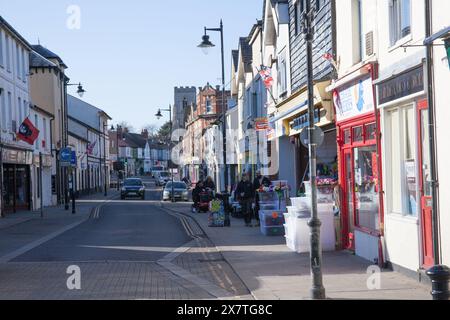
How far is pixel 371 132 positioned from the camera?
42.2 feet

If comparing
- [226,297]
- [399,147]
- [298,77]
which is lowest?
[226,297]

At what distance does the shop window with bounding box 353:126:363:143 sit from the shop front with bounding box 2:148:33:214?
22.0 meters

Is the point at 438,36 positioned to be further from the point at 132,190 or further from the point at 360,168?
the point at 132,190

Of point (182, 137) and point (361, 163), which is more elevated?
point (182, 137)

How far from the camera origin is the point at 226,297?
33.2 feet

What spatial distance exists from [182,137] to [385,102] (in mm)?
85607

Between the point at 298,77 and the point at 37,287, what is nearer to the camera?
the point at 37,287

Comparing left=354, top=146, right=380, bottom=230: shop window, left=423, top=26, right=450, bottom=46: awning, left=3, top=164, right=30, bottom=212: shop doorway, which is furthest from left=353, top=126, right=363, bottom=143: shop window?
left=3, top=164, right=30, bottom=212: shop doorway

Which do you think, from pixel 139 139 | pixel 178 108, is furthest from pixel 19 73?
pixel 139 139

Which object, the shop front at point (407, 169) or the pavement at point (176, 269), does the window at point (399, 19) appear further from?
the pavement at point (176, 269)

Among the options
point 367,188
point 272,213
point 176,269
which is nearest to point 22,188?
point 272,213

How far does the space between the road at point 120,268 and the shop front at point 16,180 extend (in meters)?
12.1
